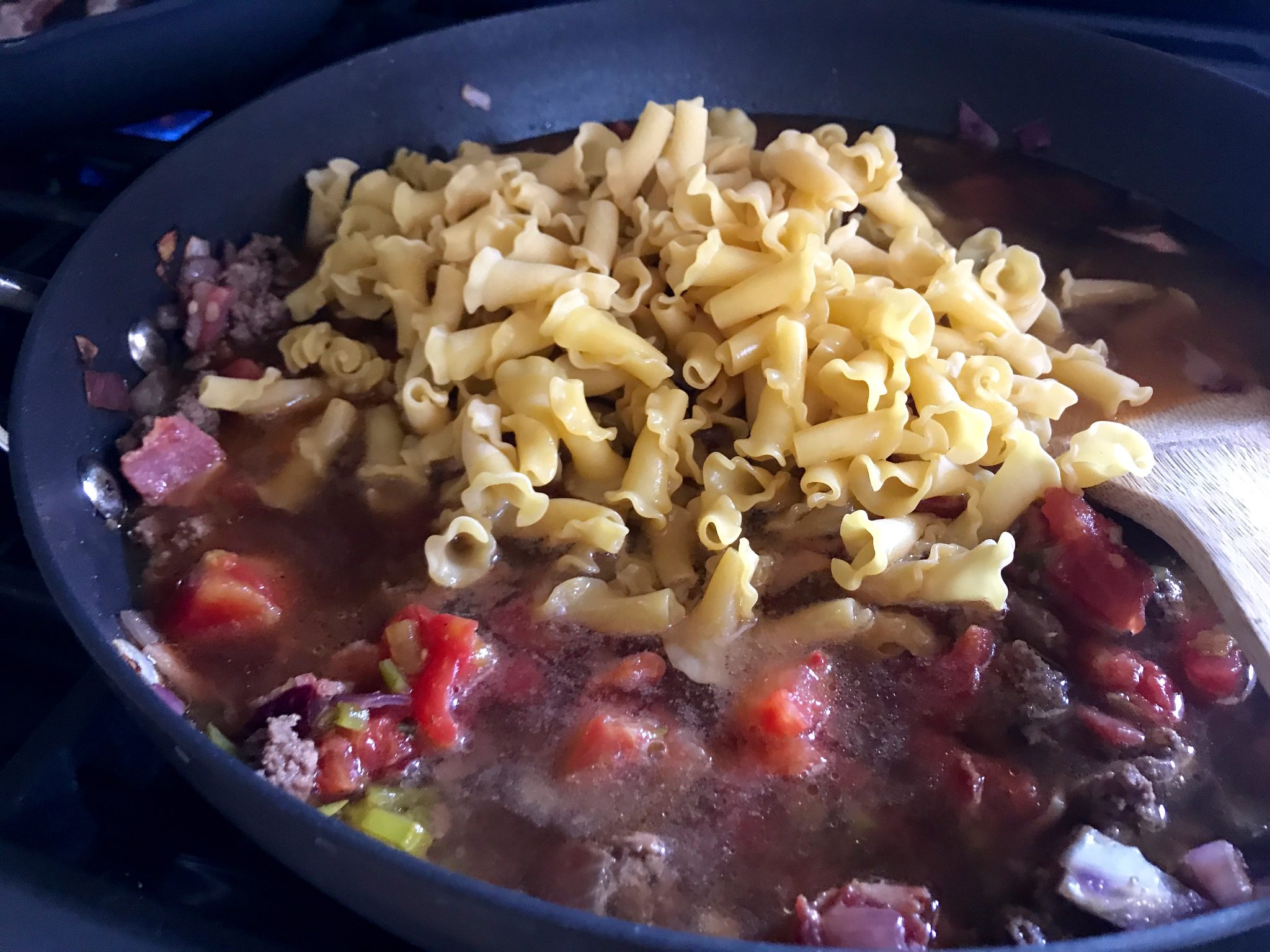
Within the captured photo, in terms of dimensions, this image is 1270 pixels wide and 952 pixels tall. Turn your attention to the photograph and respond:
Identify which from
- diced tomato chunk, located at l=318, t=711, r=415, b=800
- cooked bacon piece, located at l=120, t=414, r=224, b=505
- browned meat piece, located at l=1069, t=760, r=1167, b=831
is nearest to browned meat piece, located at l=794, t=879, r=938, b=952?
browned meat piece, located at l=1069, t=760, r=1167, b=831

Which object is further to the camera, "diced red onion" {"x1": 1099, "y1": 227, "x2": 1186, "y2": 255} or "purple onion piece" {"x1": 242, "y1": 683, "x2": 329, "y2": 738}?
"diced red onion" {"x1": 1099, "y1": 227, "x2": 1186, "y2": 255}

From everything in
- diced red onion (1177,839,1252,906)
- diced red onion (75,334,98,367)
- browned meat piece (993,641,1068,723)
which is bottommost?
diced red onion (1177,839,1252,906)

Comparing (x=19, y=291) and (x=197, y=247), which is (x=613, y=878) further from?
(x=197, y=247)

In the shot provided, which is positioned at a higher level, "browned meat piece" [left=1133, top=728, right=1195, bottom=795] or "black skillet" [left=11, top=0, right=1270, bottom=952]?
"black skillet" [left=11, top=0, right=1270, bottom=952]

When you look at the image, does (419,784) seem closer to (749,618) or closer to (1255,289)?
(749,618)

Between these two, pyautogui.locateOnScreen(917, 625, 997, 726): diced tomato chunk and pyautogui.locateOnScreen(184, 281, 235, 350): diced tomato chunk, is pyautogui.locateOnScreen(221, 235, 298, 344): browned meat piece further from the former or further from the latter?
pyautogui.locateOnScreen(917, 625, 997, 726): diced tomato chunk

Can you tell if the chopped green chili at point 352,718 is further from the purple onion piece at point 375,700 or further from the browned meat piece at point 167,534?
the browned meat piece at point 167,534
